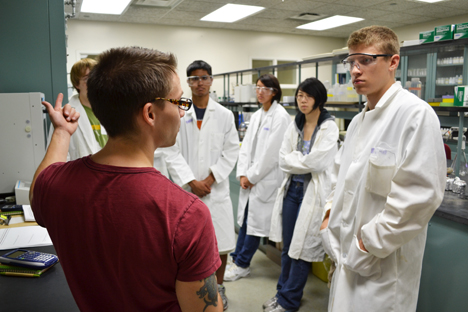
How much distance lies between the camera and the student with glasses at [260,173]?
2.81 metres

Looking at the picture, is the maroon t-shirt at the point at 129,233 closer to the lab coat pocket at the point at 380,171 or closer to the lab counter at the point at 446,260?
the lab counter at the point at 446,260

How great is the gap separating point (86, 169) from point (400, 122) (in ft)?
3.57

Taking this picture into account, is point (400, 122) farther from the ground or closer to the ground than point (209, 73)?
closer to the ground

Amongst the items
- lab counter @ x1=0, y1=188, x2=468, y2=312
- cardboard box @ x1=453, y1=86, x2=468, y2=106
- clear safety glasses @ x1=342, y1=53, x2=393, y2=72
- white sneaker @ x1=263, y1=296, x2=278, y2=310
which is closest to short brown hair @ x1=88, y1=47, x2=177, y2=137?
lab counter @ x1=0, y1=188, x2=468, y2=312

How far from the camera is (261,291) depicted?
268 centimetres

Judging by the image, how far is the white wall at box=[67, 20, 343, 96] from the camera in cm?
744

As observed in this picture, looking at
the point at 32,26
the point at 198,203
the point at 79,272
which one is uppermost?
the point at 32,26

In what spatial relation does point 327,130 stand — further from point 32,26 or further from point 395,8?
point 395,8

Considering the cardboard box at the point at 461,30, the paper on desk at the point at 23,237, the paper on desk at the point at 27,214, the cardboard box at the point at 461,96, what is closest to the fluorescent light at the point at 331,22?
the cardboard box at the point at 461,30

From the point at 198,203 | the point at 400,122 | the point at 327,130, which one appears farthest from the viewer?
the point at 327,130

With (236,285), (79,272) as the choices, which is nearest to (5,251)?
(79,272)

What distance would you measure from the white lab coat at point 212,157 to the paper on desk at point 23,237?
100 centimetres

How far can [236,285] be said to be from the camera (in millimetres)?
2771

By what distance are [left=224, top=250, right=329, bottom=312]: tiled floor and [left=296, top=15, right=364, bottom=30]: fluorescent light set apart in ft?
19.7
